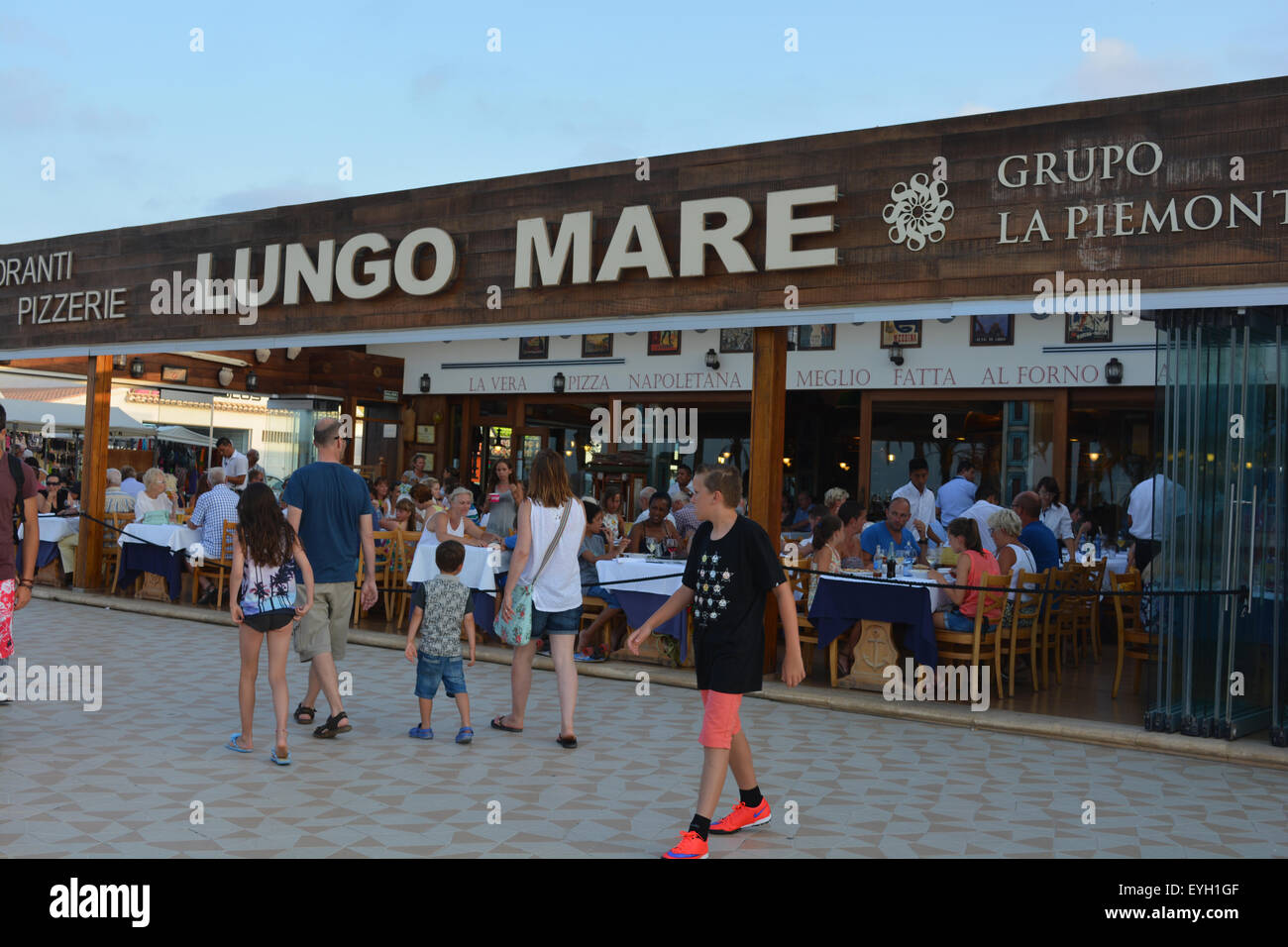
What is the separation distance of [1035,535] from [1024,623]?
3.88 feet

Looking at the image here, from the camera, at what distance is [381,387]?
18.0 metres

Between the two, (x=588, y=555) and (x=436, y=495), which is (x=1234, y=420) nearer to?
(x=588, y=555)

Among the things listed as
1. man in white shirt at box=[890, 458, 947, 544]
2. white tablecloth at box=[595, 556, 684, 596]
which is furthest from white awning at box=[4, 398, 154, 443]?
man in white shirt at box=[890, 458, 947, 544]

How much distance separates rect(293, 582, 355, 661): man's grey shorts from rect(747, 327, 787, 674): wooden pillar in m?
3.02

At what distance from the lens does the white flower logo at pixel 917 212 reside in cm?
739

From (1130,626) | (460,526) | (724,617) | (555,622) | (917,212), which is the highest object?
(917,212)

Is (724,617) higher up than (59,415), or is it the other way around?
(59,415)

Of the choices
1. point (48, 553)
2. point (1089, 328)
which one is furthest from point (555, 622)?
point (1089, 328)

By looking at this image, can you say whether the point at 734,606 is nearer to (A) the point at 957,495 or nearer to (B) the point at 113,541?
(A) the point at 957,495

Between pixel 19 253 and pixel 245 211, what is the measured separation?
374cm

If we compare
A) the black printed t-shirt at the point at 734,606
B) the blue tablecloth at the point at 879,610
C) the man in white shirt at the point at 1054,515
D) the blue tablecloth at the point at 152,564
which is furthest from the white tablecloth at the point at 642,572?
the blue tablecloth at the point at 152,564

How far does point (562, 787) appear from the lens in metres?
5.38

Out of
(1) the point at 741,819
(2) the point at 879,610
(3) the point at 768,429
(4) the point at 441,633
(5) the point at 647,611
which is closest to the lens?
(1) the point at 741,819
